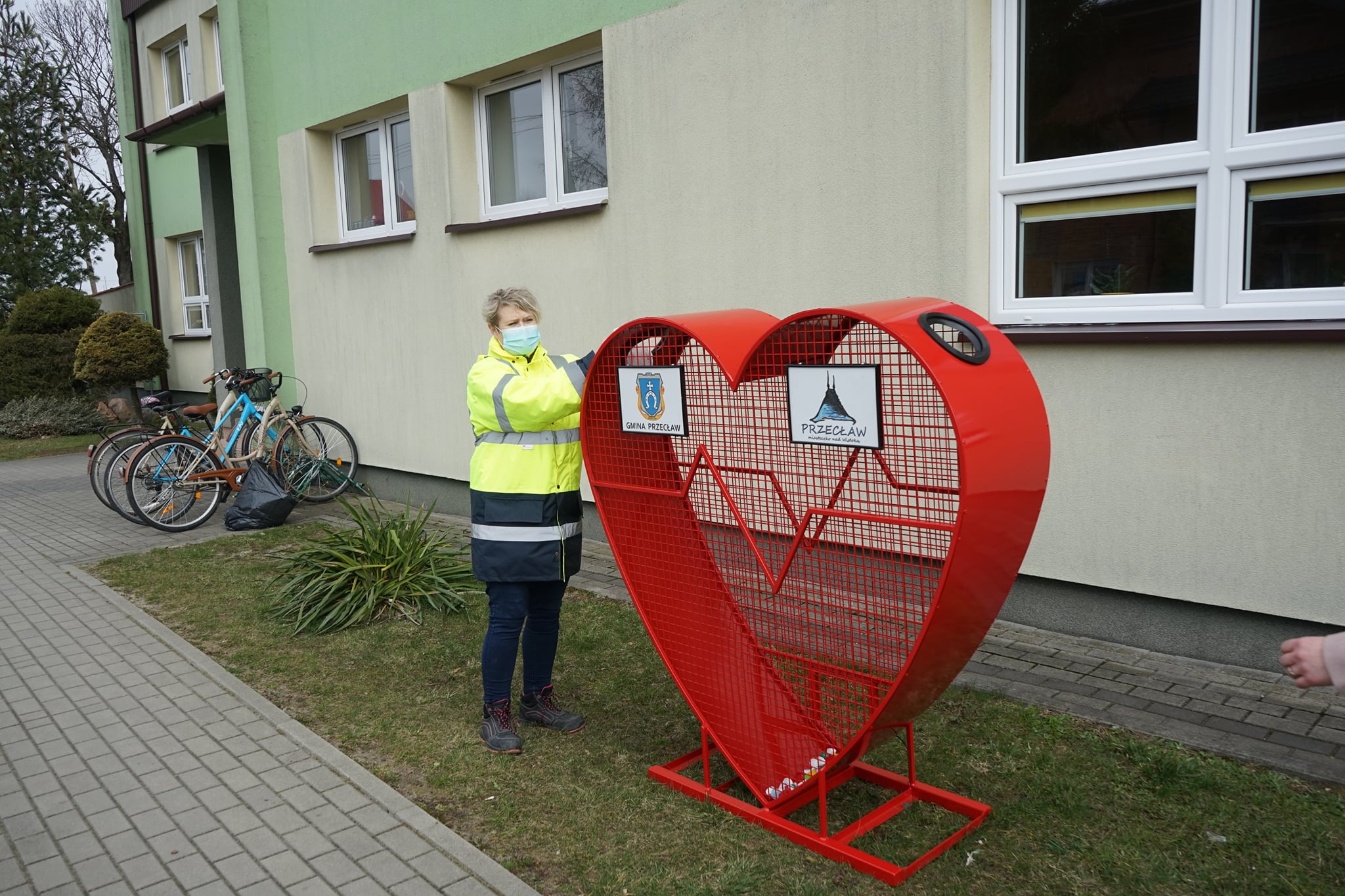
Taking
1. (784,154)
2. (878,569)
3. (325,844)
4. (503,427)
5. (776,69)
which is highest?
(776,69)

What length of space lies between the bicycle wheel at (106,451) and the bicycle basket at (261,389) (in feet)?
2.99

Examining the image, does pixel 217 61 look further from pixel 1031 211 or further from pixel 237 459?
pixel 1031 211

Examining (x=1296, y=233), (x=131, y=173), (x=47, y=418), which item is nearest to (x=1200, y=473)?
(x=1296, y=233)

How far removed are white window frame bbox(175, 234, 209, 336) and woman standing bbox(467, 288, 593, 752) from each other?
14.3 meters

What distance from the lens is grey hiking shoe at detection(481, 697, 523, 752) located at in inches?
161

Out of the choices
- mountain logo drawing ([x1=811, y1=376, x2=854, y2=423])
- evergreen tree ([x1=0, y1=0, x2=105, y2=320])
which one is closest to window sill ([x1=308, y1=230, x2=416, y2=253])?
mountain logo drawing ([x1=811, y1=376, x2=854, y2=423])

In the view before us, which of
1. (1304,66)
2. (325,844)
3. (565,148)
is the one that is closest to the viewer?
(325,844)

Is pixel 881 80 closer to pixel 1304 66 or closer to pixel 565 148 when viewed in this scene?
pixel 1304 66

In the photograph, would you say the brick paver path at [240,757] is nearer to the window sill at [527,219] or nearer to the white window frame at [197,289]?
the window sill at [527,219]

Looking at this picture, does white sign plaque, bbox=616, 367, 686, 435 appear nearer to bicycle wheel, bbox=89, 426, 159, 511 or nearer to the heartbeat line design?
the heartbeat line design

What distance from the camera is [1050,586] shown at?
16.8 ft

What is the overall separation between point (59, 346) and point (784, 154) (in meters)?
16.3

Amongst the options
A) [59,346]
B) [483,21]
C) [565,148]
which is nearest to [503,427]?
[565,148]

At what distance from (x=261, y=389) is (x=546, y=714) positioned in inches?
255
